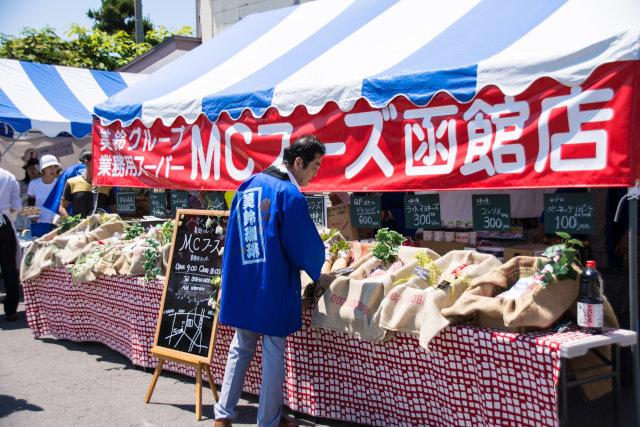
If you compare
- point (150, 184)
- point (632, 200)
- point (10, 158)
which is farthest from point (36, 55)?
point (632, 200)

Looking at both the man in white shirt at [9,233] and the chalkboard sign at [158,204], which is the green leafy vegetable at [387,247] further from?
the man in white shirt at [9,233]

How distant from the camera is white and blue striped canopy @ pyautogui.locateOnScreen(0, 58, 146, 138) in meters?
10.1

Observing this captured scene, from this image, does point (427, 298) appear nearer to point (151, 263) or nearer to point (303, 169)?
point (303, 169)

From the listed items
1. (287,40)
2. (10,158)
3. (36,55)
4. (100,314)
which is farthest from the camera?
(36,55)

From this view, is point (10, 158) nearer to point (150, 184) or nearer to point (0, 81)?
point (0, 81)

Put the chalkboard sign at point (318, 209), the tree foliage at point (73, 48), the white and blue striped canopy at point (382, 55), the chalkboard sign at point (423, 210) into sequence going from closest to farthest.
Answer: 1. the white and blue striped canopy at point (382, 55)
2. the chalkboard sign at point (423, 210)
3. the chalkboard sign at point (318, 209)
4. the tree foliage at point (73, 48)

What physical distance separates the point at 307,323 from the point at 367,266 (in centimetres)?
60

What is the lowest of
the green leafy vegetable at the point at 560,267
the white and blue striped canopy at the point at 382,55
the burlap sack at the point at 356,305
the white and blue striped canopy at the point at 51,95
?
the burlap sack at the point at 356,305

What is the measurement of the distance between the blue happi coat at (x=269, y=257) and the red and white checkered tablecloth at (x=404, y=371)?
61 centimetres

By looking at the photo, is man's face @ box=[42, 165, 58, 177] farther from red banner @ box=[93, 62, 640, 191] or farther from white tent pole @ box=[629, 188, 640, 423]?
white tent pole @ box=[629, 188, 640, 423]

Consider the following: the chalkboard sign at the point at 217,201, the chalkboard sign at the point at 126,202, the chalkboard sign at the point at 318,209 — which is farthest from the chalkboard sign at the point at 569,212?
the chalkboard sign at the point at 126,202

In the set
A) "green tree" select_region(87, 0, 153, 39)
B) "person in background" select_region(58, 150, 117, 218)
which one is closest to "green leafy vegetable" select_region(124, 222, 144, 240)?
"person in background" select_region(58, 150, 117, 218)

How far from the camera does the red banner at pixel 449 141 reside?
12.0 ft

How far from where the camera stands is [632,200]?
3615 millimetres
